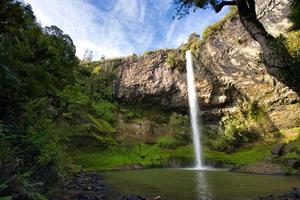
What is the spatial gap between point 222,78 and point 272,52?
120ft

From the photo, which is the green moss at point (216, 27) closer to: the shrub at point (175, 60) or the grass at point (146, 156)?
the shrub at point (175, 60)

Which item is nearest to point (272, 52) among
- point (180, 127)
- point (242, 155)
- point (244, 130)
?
point (242, 155)

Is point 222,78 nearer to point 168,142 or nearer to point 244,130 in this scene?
point 244,130

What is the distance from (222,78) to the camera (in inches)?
1796

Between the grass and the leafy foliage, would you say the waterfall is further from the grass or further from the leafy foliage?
the leafy foliage

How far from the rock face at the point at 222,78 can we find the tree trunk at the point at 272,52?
27923 millimetres

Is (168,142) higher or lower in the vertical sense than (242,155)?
higher

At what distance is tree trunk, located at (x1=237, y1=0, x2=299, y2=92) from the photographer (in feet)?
32.2

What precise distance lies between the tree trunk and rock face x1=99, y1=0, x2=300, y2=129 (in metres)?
27.9

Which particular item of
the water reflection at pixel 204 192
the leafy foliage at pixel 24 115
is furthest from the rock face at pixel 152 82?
the water reflection at pixel 204 192

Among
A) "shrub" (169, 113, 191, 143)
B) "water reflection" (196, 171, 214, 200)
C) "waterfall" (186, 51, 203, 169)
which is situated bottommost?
"water reflection" (196, 171, 214, 200)

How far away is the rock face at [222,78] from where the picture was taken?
4131 cm

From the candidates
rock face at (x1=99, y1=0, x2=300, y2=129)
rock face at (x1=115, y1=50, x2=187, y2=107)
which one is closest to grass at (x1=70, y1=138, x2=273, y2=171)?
rock face at (x1=99, y1=0, x2=300, y2=129)

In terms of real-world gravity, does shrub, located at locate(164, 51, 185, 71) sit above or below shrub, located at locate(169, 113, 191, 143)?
above
